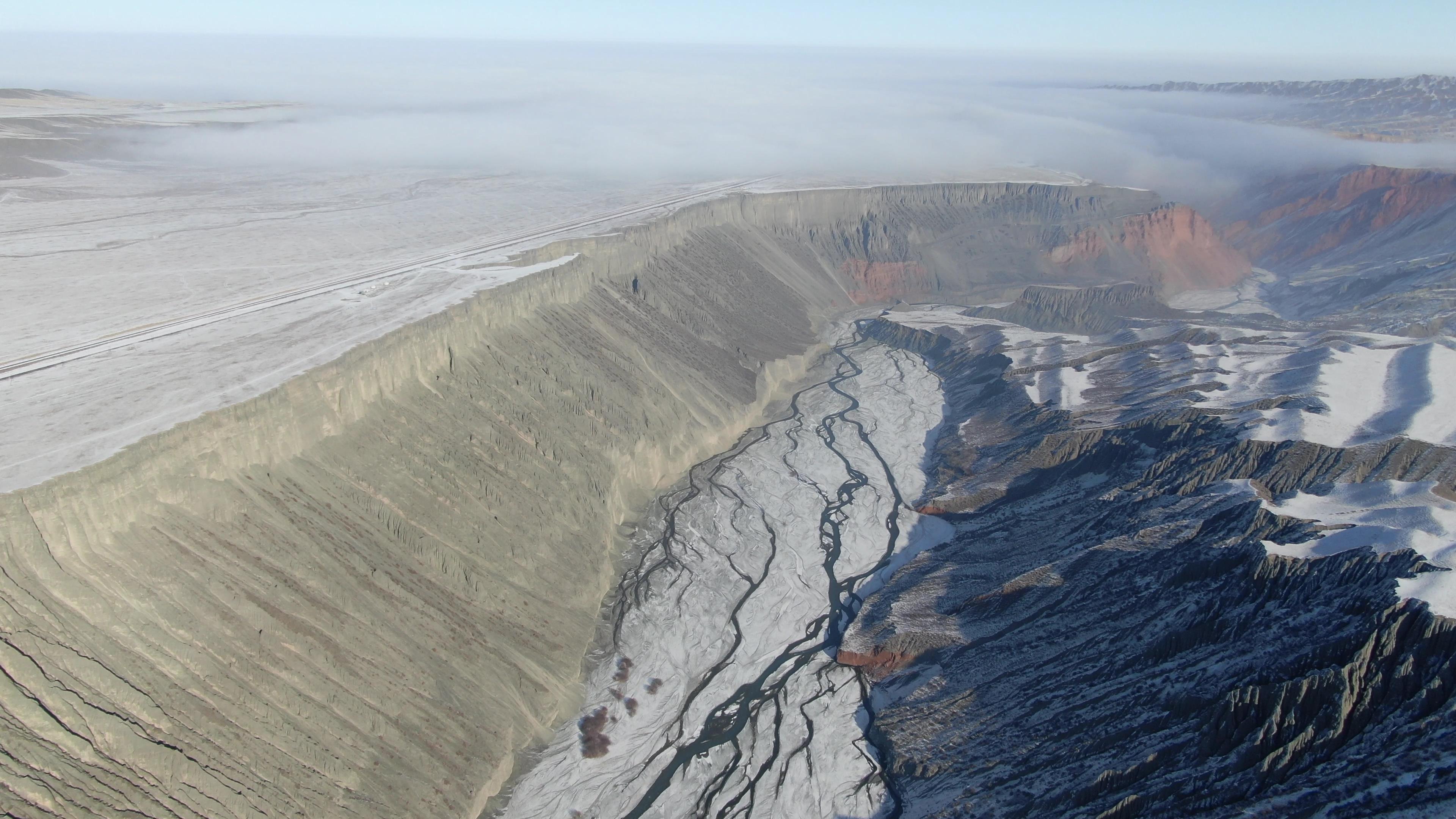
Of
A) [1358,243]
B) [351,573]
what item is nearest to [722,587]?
[351,573]

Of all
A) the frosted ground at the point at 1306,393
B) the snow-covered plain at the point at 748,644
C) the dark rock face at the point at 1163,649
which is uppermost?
the frosted ground at the point at 1306,393

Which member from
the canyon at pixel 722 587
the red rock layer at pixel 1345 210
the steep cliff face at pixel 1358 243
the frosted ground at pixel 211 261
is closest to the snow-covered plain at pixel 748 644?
the canyon at pixel 722 587

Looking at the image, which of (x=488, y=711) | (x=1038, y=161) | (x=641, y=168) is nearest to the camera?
(x=488, y=711)

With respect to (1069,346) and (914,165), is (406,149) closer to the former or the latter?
(914,165)

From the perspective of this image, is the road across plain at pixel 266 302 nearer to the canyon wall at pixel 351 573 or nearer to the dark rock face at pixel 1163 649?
the canyon wall at pixel 351 573

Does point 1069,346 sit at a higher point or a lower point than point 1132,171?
lower

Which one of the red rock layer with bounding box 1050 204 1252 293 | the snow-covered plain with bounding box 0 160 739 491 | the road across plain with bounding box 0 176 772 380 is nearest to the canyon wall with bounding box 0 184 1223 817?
the snow-covered plain with bounding box 0 160 739 491

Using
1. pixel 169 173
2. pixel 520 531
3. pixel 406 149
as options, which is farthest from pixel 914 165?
pixel 520 531
